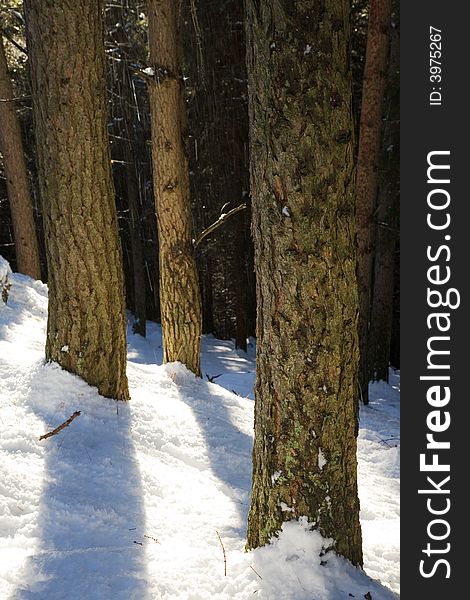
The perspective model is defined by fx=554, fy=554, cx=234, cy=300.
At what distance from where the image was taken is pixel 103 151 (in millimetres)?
4559

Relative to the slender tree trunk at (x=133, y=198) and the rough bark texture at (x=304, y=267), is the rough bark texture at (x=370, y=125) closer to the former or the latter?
the rough bark texture at (x=304, y=267)

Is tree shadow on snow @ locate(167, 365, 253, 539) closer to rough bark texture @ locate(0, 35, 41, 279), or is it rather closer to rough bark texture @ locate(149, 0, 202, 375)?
rough bark texture @ locate(149, 0, 202, 375)

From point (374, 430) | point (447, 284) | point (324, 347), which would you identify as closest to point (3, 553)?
point (324, 347)

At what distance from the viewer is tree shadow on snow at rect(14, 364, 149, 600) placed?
2590 millimetres

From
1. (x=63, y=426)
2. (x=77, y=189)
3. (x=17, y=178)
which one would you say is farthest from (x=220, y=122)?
(x=63, y=426)

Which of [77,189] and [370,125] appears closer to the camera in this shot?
[77,189]

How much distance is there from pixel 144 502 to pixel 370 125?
598 centimetres

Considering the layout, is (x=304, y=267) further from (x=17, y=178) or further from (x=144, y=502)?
(x=17, y=178)

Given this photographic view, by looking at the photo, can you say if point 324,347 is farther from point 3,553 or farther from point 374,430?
point 374,430

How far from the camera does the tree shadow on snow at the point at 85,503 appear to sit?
259 centimetres

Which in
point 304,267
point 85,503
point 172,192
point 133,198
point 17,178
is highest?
point 17,178

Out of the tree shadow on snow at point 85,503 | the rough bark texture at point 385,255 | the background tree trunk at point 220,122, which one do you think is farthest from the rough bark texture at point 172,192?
the rough bark texture at point 385,255

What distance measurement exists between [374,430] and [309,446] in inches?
201

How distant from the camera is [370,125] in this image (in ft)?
24.8
